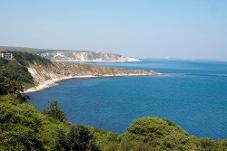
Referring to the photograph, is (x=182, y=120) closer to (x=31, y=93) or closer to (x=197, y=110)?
(x=197, y=110)

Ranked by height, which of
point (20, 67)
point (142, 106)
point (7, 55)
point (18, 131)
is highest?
point (7, 55)

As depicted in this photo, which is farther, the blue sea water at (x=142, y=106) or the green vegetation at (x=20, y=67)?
the green vegetation at (x=20, y=67)

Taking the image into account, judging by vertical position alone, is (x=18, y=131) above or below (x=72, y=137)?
above

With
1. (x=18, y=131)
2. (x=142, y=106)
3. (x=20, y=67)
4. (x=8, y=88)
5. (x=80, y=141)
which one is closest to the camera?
(x=18, y=131)

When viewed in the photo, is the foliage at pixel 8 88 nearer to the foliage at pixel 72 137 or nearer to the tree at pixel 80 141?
the foliage at pixel 72 137

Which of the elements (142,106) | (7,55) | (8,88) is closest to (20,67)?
(7,55)

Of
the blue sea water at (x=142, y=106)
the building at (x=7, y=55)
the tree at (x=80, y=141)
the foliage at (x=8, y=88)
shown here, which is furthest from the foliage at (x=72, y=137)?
the building at (x=7, y=55)

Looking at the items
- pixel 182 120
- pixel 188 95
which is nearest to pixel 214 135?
pixel 182 120

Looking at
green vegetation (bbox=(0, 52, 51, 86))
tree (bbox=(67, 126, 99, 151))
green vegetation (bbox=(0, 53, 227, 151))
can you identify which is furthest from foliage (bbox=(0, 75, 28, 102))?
green vegetation (bbox=(0, 52, 51, 86))

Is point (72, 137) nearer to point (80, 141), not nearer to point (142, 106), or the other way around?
point (80, 141)
